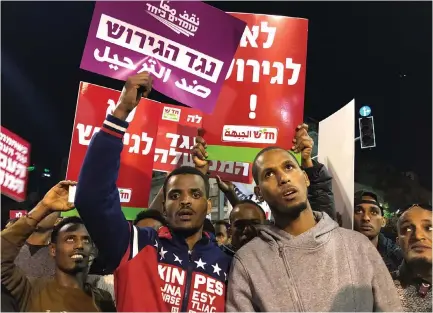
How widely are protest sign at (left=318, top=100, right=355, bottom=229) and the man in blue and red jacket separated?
1066mm

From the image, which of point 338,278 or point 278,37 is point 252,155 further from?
point 338,278

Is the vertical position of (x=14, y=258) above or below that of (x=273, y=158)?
below

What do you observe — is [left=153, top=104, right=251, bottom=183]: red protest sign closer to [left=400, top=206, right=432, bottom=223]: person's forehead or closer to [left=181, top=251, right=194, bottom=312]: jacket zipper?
[left=400, top=206, right=432, bottom=223]: person's forehead

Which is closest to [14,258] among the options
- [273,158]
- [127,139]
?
[273,158]

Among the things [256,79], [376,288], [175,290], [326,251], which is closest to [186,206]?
[175,290]

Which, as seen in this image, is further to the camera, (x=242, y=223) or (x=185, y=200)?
(x=242, y=223)

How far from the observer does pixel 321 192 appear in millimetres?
3070

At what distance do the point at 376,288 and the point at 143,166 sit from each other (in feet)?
8.53

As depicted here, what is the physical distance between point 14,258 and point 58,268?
35 cm

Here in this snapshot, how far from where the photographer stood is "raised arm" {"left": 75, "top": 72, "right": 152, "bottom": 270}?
2.31 m

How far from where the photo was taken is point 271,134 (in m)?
3.76

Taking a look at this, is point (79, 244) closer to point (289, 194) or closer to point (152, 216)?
point (152, 216)

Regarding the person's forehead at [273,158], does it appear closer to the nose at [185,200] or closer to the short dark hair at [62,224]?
the nose at [185,200]

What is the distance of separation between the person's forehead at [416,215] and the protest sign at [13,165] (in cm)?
333
